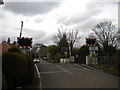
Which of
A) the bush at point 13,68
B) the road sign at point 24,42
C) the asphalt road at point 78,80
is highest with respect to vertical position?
the road sign at point 24,42

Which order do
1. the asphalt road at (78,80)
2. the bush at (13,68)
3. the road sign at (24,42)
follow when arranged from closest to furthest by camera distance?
the bush at (13,68), the asphalt road at (78,80), the road sign at (24,42)

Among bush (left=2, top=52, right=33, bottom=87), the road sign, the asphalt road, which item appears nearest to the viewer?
bush (left=2, top=52, right=33, bottom=87)

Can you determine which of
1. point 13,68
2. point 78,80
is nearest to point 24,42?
point 78,80

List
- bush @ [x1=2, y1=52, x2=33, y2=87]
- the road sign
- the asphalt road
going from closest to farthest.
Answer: bush @ [x1=2, y1=52, x2=33, y2=87] → the asphalt road → the road sign

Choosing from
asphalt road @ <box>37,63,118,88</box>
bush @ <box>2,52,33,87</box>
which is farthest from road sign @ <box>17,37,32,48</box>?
bush @ <box>2,52,33,87</box>

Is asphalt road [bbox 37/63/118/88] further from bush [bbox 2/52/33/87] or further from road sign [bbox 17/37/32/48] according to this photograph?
road sign [bbox 17/37/32/48]

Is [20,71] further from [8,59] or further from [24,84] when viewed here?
[24,84]

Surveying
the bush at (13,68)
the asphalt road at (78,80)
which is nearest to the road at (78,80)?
the asphalt road at (78,80)

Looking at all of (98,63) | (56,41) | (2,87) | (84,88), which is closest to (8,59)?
(2,87)

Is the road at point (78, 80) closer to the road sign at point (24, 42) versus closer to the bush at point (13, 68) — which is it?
the bush at point (13, 68)

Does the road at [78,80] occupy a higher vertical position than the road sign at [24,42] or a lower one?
lower

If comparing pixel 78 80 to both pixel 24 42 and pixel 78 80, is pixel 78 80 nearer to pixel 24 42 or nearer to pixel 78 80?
pixel 78 80

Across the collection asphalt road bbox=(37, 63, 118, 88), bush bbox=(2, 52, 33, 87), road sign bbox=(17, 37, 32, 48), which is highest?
road sign bbox=(17, 37, 32, 48)

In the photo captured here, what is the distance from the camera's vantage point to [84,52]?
43500 millimetres
